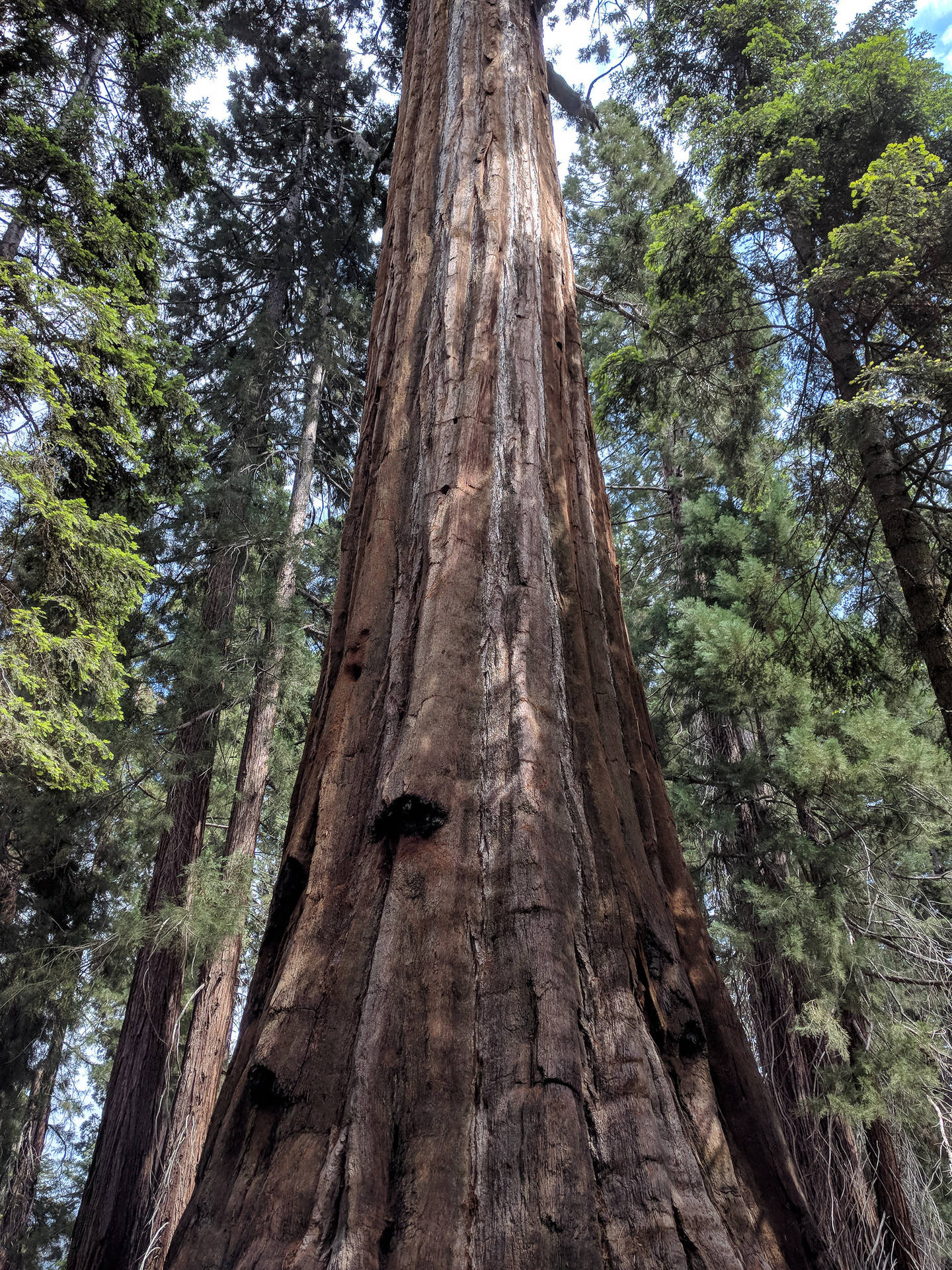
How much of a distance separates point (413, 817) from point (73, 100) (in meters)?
8.56

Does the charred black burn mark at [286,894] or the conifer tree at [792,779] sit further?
the conifer tree at [792,779]

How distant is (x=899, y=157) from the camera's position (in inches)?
188

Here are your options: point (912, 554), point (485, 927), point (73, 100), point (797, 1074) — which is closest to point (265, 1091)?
point (485, 927)

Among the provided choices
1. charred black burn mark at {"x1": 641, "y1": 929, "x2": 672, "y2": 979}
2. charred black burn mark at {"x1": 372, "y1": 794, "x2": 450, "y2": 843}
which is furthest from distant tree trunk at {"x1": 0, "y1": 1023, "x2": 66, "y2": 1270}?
charred black burn mark at {"x1": 641, "y1": 929, "x2": 672, "y2": 979}

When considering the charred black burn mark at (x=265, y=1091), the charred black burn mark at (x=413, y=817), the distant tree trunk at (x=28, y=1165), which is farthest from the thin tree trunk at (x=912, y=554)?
the distant tree trunk at (x=28, y=1165)

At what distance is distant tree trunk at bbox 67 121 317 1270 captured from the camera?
6.34 meters

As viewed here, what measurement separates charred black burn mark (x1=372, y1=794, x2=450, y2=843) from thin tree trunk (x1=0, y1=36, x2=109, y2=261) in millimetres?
5509

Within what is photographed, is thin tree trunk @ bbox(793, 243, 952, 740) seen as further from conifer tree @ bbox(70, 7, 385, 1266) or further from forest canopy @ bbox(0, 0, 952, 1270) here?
conifer tree @ bbox(70, 7, 385, 1266)

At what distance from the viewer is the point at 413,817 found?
1.49m

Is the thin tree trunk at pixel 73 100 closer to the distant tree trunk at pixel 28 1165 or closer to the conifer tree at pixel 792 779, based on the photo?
the conifer tree at pixel 792 779

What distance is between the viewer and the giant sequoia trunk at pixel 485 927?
1.09 meters

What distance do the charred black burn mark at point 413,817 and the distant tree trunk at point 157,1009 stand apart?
19.7 feet

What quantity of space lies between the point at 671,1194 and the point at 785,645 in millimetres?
5789

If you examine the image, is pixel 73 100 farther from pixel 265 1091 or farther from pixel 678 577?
pixel 265 1091
